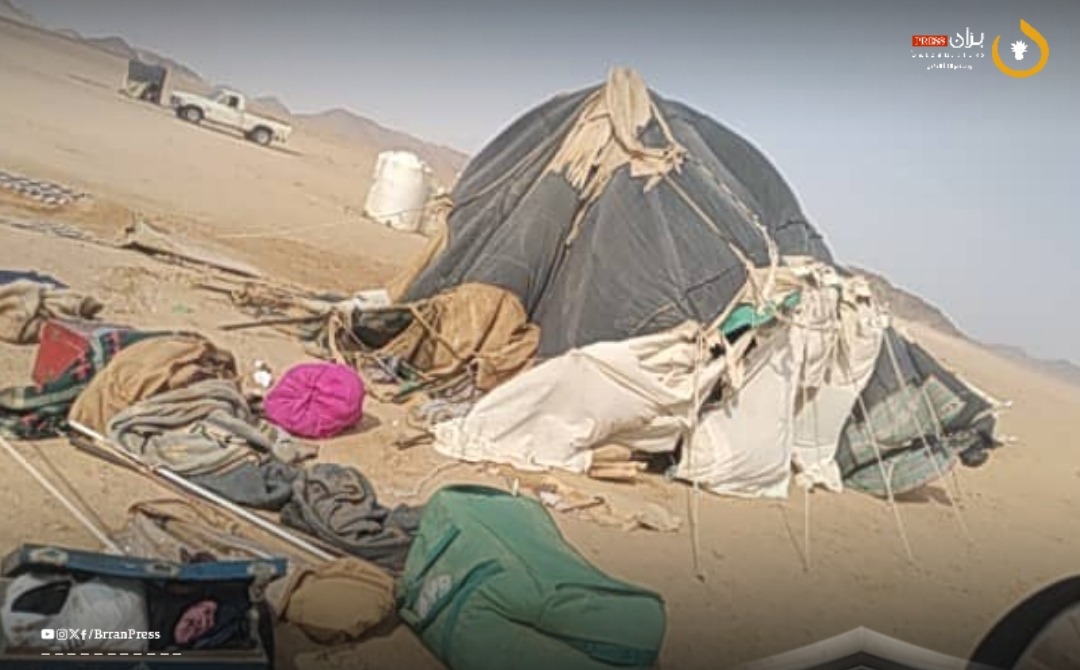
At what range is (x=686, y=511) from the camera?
3.57 meters

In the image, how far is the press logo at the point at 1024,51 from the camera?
2738 millimetres

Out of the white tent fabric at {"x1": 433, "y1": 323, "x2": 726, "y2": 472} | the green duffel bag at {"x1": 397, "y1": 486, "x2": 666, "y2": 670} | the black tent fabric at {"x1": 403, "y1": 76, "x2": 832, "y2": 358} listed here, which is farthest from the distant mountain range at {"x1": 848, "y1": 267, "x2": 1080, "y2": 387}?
the green duffel bag at {"x1": 397, "y1": 486, "x2": 666, "y2": 670}

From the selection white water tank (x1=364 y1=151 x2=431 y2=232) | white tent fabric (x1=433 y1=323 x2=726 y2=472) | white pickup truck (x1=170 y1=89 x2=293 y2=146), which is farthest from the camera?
white pickup truck (x1=170 y1=89 x2=293 y2=146)

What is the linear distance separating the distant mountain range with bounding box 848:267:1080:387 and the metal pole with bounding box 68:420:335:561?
2.64 m

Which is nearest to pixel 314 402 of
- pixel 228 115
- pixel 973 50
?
pixel 973 50

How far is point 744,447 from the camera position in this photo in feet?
12.7

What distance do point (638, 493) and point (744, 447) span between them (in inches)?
19.5

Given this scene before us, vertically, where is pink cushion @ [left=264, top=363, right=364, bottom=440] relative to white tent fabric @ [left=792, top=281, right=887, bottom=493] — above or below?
below

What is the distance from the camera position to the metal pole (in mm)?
2600

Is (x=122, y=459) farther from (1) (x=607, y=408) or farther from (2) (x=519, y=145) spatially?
(2) (x=519, y=145)

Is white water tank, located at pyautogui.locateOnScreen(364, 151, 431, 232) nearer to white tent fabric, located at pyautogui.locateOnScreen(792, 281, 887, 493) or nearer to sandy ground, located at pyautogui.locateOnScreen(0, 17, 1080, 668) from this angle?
sandy ground, located at pyautogui.locateOnScreen(0, 17, 1080, 668)

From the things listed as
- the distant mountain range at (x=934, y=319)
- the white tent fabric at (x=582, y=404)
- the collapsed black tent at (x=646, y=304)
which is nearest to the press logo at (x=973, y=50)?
the collapsed black tent at (x=646, y=304)

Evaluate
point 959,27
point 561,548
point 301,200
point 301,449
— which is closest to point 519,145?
point 301,449

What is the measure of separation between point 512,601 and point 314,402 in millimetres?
1641
